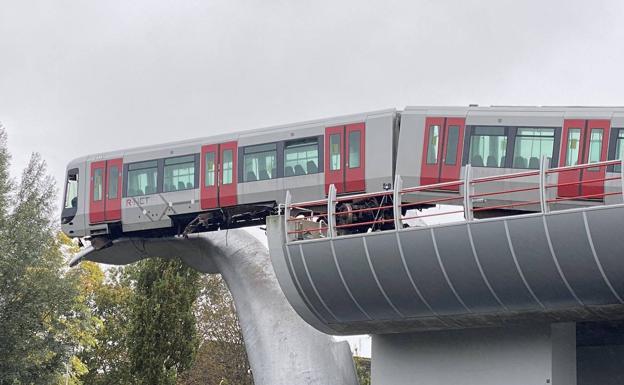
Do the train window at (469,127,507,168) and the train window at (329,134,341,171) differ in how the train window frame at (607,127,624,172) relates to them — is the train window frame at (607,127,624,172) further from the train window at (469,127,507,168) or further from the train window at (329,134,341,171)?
the train window at (329,134,341,171)

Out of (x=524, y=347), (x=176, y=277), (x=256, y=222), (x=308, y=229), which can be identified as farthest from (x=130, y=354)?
(x=524, y=347)

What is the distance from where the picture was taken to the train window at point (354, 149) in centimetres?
3756

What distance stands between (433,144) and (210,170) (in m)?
8.31

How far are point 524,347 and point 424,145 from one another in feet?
25.8

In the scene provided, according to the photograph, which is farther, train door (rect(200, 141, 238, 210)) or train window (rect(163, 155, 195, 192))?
train window (rect(163, 155, 195, 192))

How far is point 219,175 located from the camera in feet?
134

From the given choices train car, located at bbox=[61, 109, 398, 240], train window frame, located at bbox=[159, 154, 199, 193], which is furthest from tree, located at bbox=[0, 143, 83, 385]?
train window frame, located at bbox=[159, 154, 199, 193]

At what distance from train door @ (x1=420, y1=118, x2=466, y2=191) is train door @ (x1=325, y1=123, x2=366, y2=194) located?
2.06 metres

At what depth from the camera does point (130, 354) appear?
55438 millimetres

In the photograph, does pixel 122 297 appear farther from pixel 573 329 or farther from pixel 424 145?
pixel 573 329

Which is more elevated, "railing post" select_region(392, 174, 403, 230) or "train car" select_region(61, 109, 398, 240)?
"train car" select_region(61, 109, 398, 240)

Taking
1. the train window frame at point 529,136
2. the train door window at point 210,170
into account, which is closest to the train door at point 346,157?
the train window frame at point 529,136

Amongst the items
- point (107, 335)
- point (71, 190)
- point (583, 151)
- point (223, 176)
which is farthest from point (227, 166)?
point (107, 335)

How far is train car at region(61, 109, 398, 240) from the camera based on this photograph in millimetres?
37594
